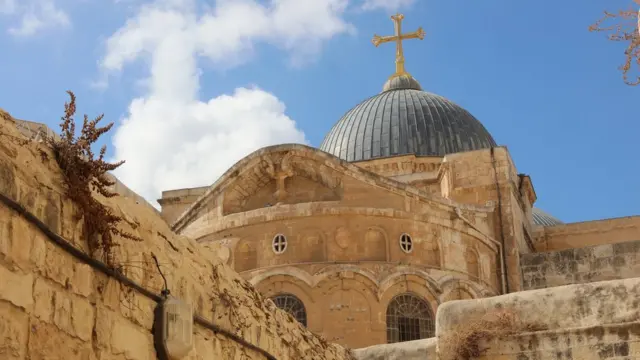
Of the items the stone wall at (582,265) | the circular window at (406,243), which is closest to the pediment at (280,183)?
the circular window at (406,243)

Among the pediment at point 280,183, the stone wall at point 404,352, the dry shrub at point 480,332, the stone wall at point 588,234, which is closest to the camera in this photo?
the dry shrub at point 480,332

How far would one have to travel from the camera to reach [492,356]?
373 inches

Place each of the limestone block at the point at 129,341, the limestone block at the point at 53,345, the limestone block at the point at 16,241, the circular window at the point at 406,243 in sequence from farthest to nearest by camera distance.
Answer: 1. the circular window at the point at 406,243
2. the limestone block at the point at 129,341
3. the limestone block at the point at 53,345
4. the limestone block at the point at 16,241

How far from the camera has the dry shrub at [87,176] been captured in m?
4.79

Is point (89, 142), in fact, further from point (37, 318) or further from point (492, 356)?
point (492, 356)

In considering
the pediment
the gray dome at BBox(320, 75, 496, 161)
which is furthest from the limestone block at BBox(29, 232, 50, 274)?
the gray dome at BBox(320, 75, 496, 161)

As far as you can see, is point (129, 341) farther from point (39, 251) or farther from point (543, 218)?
point (543, 218)

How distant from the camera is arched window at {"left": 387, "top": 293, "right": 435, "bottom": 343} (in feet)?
56.6

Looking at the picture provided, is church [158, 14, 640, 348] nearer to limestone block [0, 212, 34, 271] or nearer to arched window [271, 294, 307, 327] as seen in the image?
arched window [271, 294, 307, 327]

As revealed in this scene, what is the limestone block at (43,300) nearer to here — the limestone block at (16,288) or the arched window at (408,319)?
the limestone block at (16,288)

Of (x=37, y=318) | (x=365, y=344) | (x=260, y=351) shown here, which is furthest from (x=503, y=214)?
(x=37, y=318)

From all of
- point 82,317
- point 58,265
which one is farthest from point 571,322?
point 58,265

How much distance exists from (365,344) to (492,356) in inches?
295

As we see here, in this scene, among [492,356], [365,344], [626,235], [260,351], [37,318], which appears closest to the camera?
[37,318]
